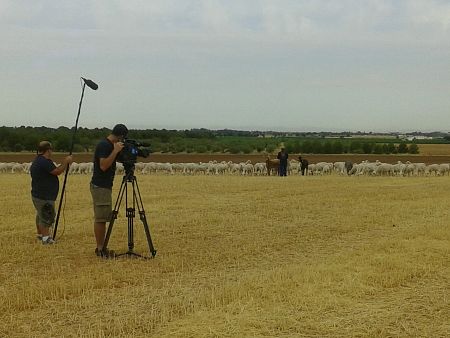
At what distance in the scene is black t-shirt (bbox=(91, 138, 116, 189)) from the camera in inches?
404

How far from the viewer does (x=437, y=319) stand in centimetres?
714

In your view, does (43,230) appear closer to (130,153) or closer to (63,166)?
(63,166)

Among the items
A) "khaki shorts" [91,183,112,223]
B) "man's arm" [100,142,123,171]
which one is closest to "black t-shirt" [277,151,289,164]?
"khaki shorts" [91,183,112,223]

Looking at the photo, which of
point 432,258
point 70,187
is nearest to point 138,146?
point 432,258

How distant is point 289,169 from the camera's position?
37906 millimetres

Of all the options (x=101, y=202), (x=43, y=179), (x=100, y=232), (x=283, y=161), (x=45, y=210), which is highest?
(x=43, y=179)

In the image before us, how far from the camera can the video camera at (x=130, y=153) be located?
10.1m

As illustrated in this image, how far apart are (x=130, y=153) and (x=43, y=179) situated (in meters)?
2.39

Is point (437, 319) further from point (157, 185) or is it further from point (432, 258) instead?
point (157, 185)

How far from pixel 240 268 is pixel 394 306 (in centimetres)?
293

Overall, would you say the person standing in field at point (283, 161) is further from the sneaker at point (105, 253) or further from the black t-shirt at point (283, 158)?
the sneaker at point (105, 253)

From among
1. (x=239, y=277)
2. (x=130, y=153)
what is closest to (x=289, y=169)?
(x=130, y=153)

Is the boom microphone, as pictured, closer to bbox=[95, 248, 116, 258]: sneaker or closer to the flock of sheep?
bbox=[95, 248, 116, 258]: sneaker

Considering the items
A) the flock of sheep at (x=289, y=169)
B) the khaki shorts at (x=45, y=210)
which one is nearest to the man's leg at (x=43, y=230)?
the khaki shorts at (x=45, y=210)
